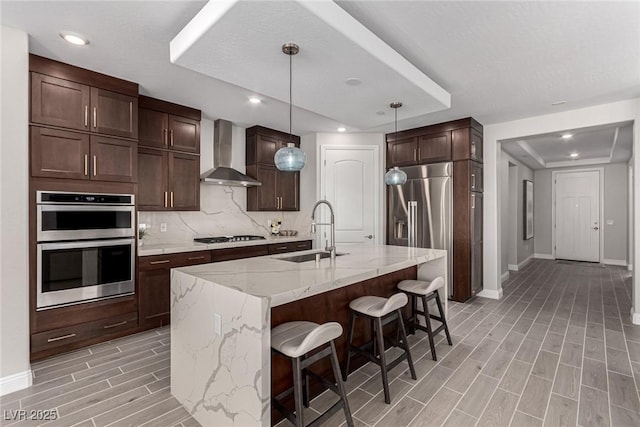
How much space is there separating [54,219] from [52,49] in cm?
140

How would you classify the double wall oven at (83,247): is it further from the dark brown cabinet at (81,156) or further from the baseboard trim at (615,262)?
the baseboard trim at (615,262)

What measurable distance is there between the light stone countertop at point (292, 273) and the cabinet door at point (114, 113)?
1801 millimetres

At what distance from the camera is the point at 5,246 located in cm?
226

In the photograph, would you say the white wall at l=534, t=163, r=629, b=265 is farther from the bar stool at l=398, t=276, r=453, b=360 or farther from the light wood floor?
the bar stool at l=398, t=276, r=453, b=360

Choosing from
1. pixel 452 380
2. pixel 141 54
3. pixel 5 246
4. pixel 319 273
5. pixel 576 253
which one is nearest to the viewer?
pixel 319 273

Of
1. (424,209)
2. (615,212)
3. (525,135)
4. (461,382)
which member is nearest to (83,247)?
(461,382)

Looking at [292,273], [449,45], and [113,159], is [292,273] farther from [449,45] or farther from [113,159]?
[113,159]

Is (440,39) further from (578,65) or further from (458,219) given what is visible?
(458,219)

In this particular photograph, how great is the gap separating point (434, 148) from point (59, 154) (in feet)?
14.7

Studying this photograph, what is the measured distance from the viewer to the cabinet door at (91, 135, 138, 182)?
294 centimetres

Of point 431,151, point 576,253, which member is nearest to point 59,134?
point 431,151

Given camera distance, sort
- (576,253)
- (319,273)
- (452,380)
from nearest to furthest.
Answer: (319,273) → (452,380) → (576,253)

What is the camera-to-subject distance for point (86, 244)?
2.87 m

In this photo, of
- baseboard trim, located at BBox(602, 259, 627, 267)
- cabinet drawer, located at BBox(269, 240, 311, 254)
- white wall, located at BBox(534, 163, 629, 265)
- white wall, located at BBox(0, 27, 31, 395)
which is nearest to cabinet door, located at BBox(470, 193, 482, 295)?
cabinet drawer, located at BBox(269, 240, 311, 254)
